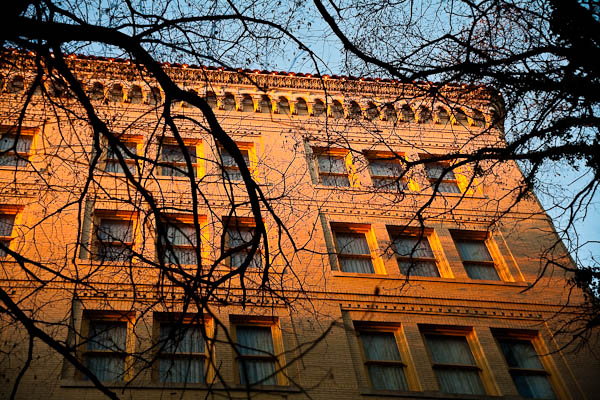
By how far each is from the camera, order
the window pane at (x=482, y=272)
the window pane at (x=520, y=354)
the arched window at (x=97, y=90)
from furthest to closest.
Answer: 1. the arched window at (x=97, y=90)
2. the window pane at (x=482, y=272)
3. the window pane at (x=520, y=354)

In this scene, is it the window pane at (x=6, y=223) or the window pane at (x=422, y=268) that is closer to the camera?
the window pane at (x=6, y=223)

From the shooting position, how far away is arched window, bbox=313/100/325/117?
22.3m

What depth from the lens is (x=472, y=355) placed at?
52.2 ft

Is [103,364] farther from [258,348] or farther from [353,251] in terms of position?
[353,251]

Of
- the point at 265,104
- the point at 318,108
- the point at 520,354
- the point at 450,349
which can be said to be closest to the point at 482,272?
the point at 520,354

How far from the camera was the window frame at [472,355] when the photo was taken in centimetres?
1512

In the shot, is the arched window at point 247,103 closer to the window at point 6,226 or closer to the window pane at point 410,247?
the window pane at point 410,247

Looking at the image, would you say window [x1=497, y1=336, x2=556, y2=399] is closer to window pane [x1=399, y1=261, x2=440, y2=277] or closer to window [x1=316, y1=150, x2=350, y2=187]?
window pane [x1=399, y1=261, x2=440, y2=277]

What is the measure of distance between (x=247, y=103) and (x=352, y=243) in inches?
269

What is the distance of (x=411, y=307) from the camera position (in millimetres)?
16297

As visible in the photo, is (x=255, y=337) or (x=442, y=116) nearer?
(x=255, y=337)

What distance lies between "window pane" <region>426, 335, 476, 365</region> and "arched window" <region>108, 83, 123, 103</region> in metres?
12.2

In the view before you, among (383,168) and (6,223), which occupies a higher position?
(383,168)

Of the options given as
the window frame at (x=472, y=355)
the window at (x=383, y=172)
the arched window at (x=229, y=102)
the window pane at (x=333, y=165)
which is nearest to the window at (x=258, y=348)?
the window frame at (x=472, y=355)
